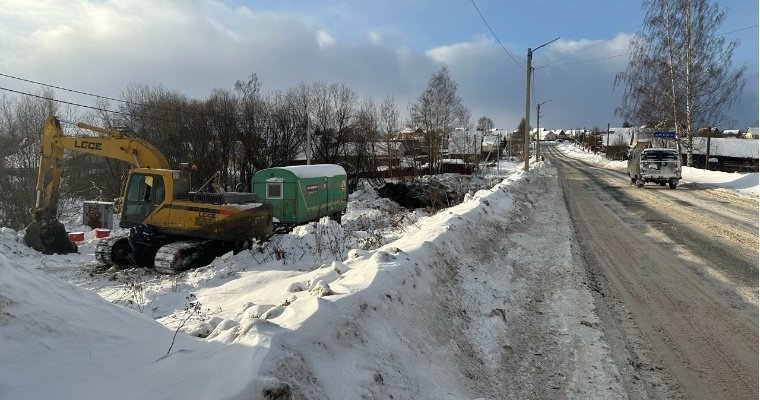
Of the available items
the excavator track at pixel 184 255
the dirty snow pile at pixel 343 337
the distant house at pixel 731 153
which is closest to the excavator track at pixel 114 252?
the excavator track at pixel 184 255

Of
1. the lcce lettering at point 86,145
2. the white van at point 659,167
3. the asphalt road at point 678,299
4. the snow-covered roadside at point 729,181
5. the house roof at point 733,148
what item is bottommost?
the asphalt road at point 678,299

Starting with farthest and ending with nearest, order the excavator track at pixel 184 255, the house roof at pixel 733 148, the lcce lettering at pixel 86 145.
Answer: the house roof at pixel 733 148, the lcce lettering at pixel 86 145, the excavator track at pixel 184 255

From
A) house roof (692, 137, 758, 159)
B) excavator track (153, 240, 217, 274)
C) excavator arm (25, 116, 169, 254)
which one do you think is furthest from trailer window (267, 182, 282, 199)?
house roof (692, 137, 758, 159)

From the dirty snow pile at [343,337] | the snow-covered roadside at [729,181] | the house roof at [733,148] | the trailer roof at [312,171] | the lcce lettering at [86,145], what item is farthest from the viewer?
the house roof at [733,148]

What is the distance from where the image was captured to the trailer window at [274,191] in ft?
57.0

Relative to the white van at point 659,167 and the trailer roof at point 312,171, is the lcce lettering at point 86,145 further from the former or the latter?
the white van at point 659,167

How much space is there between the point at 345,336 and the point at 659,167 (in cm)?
2473

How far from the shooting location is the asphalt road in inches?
167

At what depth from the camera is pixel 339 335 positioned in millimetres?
3805

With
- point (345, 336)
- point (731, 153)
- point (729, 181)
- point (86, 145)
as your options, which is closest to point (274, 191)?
point (86, 145)

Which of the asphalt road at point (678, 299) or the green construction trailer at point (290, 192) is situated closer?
the asphalt road at point (678, 299)

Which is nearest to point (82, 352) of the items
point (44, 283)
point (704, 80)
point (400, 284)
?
point (44, 283)

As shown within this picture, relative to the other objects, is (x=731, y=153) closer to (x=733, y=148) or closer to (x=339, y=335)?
(x=733, y=148)

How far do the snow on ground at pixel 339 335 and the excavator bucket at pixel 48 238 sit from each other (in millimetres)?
8781
